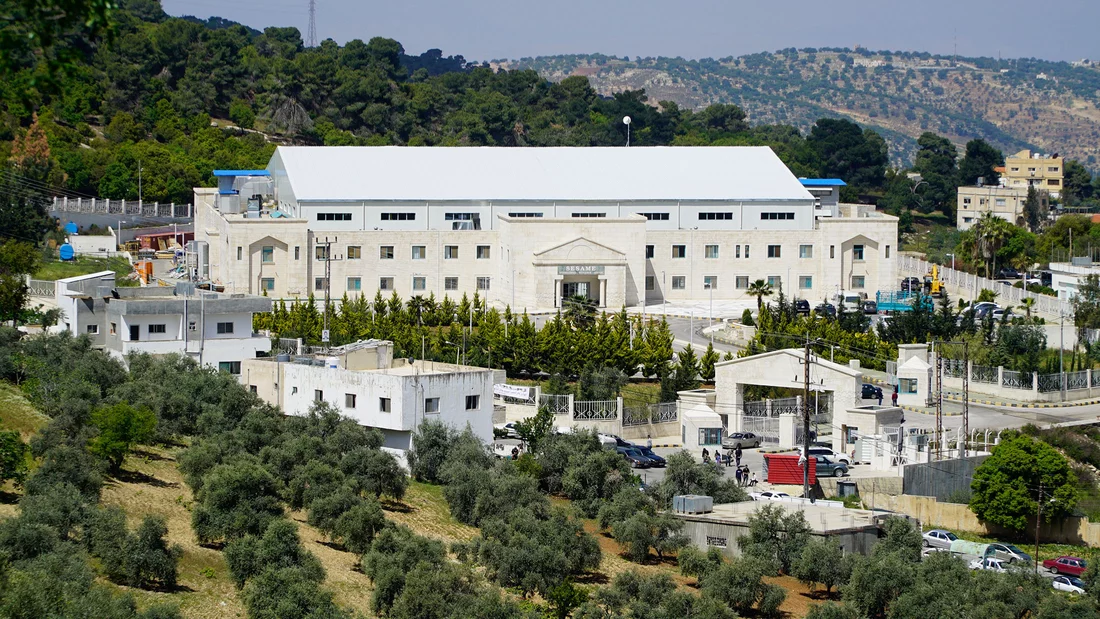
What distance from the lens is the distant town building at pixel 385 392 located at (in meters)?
45.2

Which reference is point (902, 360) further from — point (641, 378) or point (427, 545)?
point (427, 545)

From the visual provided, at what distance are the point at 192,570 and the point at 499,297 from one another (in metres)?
40.5

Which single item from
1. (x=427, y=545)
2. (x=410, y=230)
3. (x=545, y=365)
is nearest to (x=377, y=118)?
(x=410, y=230)

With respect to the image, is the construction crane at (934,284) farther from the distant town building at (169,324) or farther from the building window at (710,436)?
the distant town building at (169,324)

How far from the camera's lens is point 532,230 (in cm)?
7100

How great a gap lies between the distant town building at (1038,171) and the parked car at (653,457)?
108388mm

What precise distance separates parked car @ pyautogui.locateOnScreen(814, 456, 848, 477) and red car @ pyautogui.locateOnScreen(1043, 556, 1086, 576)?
6.81 meters

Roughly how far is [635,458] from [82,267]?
3461 cm

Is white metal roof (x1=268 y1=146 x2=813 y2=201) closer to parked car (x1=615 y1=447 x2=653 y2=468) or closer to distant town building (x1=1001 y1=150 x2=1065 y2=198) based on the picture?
parked car (x1=615 y1=447 x2=653 y2=468)

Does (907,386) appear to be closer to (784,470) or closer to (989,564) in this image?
(784,470)

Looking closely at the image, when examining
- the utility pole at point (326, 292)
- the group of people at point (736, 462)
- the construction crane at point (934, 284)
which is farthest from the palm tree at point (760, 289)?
the group of people at point (736, 462)

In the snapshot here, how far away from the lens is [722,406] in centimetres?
5231

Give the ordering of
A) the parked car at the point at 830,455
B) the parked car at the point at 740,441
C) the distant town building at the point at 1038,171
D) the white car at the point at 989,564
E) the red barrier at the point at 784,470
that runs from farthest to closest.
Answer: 1. the distant town building at the point at 1038,171
2. the parked car at the point at 740,441
3. the parked car at the point at 830,455
4. the red barrier at the point at 784,470
5. the white car at the point at 989,564

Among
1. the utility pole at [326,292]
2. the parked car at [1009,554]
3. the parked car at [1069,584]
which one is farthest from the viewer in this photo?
the utility pole at [326,292]
